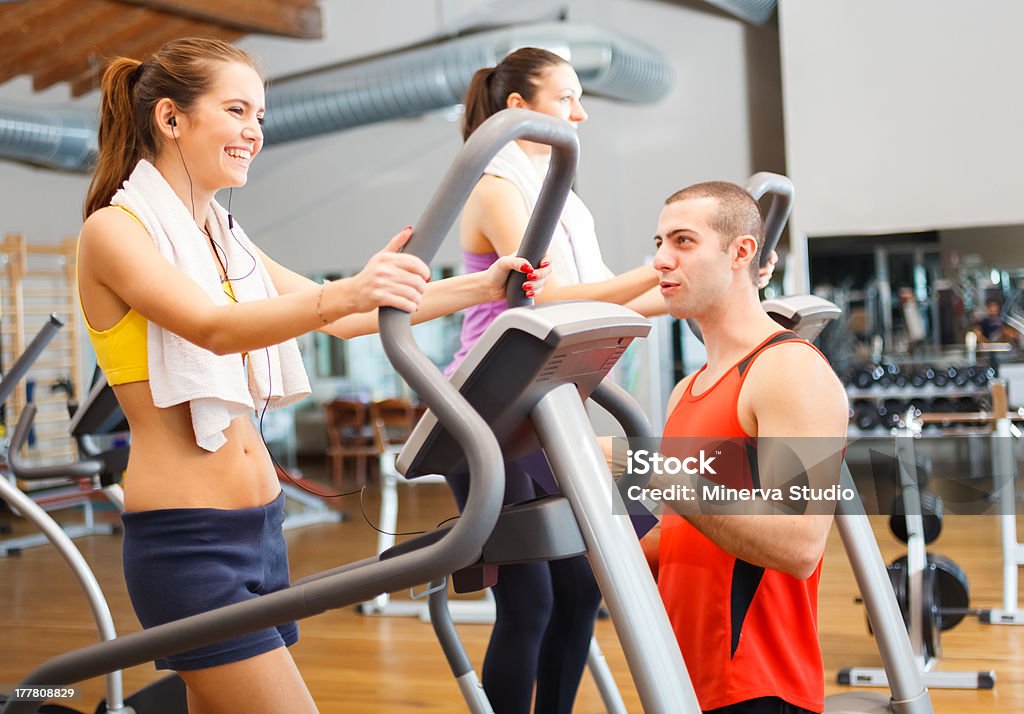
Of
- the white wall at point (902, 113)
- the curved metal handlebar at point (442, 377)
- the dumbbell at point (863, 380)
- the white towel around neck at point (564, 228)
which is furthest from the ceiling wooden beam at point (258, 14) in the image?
the curved metal handlebar at point (442, 377)

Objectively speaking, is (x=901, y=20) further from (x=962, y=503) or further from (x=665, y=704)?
(x=665, y=704)

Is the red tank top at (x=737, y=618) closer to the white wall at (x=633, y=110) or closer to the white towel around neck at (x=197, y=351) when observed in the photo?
the white towel around neck at (x=197, y=351)

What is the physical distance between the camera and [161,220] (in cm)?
144

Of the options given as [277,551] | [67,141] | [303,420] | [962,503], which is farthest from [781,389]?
[303,420]

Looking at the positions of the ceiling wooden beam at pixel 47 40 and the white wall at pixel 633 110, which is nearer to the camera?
the ceiling wooden beam at pixel 47 40

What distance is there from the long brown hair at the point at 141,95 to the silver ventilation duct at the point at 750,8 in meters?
7.09

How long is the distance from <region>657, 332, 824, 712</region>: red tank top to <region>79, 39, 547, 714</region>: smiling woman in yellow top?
0.45m

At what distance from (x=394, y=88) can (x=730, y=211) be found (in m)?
6.69

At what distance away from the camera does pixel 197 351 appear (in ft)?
4.65

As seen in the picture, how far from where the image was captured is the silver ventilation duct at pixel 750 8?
8.02m

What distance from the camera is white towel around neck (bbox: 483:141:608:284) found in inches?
81.0

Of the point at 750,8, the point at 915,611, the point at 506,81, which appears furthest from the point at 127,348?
the point at 750,8

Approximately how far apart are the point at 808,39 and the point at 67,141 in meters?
5.57

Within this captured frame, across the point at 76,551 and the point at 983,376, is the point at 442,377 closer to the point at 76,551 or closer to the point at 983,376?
the point at 76,551
